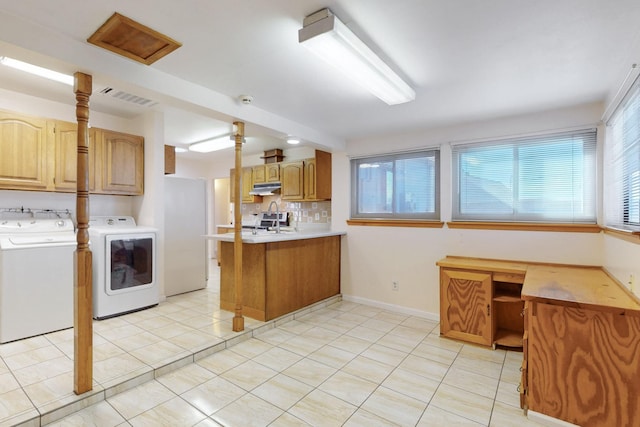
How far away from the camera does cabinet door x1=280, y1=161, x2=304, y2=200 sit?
523cm

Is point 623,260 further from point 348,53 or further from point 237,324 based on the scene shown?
point 237,324

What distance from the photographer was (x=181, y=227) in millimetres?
4508

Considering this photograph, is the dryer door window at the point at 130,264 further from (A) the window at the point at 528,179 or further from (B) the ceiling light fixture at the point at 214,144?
(A) the window at the point at 528,179

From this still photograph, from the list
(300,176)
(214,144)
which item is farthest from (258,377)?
(214,144)

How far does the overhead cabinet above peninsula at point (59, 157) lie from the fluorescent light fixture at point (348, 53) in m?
3.21

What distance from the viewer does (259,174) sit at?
6.07 meters

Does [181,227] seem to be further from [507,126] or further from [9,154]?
[507,126]

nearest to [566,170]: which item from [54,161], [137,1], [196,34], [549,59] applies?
[549,59]

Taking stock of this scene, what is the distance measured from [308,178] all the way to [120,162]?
2606 mm

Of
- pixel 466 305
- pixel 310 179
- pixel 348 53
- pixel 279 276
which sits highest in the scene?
pixel 348 53

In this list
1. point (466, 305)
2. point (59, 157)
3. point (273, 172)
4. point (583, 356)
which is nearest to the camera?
point (583, 356)

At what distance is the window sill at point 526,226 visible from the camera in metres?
2.95

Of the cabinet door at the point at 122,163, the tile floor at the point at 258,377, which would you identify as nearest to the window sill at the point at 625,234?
the tile floor at the point at 258,377

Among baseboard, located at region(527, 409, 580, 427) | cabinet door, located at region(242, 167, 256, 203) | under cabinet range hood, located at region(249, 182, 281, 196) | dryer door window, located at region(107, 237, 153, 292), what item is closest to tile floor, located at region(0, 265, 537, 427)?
baseboard, located at region(527, 409, 580, 427)
